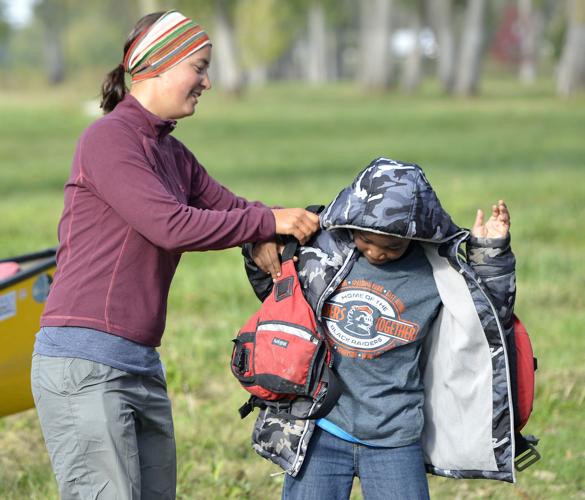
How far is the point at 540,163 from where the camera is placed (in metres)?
19.3

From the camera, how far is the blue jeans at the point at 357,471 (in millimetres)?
3553

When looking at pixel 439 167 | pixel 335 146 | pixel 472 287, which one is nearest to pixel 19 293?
pixel 472 287

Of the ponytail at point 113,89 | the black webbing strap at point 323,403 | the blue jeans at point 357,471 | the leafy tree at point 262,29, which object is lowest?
the leafy tree at point 262,29

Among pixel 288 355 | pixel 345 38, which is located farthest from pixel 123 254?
pixel 345 38

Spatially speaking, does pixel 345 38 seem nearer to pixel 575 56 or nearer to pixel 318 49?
pixel 318 49

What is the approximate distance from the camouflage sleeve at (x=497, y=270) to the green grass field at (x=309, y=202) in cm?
193

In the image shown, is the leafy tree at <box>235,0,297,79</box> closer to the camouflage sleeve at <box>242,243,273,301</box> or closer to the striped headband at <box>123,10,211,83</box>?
the camouflage sleeve at <box>242,243,273,301</box>

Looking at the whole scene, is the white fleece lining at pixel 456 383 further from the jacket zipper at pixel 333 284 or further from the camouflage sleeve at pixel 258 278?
the camouflage sleeve at pixel 258 278

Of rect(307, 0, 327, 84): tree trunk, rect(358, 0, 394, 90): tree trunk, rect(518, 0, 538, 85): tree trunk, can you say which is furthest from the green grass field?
rect(307, 0, 327, 84): tree trunk

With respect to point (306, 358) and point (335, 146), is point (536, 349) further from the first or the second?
point (335, 146)

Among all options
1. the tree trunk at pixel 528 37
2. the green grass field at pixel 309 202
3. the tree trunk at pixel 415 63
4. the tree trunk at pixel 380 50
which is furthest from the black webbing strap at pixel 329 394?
the tree trunk at pixel 528 37

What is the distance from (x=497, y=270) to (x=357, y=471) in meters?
0.80

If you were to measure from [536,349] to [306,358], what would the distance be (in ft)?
13.9

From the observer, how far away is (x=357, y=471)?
11.9 ft
